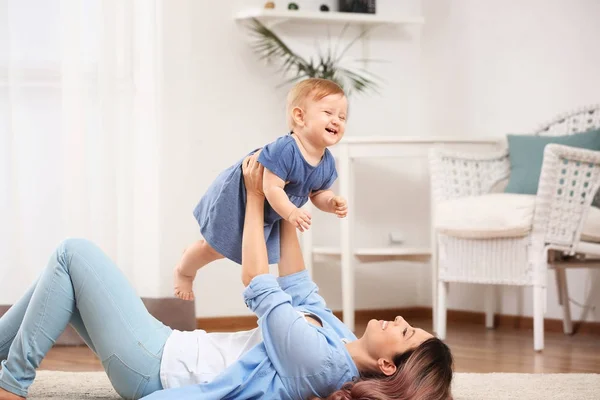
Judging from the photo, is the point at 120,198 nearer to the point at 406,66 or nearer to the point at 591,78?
the point at 406,66

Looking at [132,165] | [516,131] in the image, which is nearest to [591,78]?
[516,131]

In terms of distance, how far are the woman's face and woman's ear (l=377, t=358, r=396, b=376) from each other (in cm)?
1

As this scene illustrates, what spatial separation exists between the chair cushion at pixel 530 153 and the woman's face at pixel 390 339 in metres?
1.99

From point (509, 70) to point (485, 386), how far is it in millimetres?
2180

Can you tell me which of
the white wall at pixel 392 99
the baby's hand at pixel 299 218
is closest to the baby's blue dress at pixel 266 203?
the baby's hand at pixel 299 218

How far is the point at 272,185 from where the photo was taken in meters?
1.87

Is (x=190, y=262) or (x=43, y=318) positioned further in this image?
(x=190, y=262)

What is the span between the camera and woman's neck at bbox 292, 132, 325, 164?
6.35ft

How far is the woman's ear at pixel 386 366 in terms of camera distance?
68.6 inches

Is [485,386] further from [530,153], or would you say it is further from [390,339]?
[530,153]

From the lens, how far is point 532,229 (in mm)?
3312

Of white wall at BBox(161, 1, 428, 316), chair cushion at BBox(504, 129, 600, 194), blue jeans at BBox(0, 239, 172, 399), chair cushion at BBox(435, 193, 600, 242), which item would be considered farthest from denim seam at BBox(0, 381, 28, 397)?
chair cushion at BBox(504, 129, 600, 194)

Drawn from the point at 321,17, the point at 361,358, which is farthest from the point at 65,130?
the point at 361,358

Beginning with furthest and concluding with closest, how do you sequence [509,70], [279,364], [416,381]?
[509,70], [279,364], [416,381]
